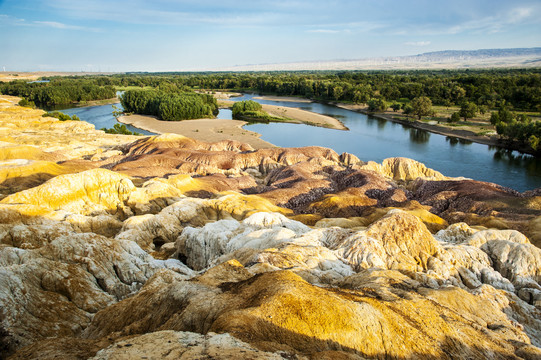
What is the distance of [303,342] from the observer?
9492 millimetres

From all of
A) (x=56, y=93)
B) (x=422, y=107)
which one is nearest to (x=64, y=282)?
(x=422, y=107)

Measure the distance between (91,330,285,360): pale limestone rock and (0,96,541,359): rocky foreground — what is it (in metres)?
0.05

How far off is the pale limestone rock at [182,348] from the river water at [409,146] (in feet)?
219

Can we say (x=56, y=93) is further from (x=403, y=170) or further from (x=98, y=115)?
(x=403, y=170)

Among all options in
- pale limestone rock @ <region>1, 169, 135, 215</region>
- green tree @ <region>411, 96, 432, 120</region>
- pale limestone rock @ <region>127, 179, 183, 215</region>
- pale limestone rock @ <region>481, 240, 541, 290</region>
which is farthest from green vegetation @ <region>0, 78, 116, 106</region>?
pale limestone rock @ <region>481, 240, 541, 290</region>

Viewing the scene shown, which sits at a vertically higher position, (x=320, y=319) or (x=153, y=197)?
(x=320, y=319)

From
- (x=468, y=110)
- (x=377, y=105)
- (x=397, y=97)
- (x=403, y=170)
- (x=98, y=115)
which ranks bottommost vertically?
(x=403, y=170)

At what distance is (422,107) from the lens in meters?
113

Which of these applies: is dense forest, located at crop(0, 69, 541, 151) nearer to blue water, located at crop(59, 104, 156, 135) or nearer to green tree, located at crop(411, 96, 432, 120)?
green tree, located at crop(411, 96, 432, 120)

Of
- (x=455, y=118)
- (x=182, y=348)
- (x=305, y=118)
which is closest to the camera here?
(x=182, y=348)

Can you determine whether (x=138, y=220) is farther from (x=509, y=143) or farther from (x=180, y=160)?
(x=509, y=143)

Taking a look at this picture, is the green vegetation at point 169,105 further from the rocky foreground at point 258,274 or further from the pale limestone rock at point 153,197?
the pale limestone rock at point 153,197

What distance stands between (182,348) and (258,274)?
5.13 m

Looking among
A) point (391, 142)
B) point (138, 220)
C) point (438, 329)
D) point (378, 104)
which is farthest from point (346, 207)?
point (378, 104)
